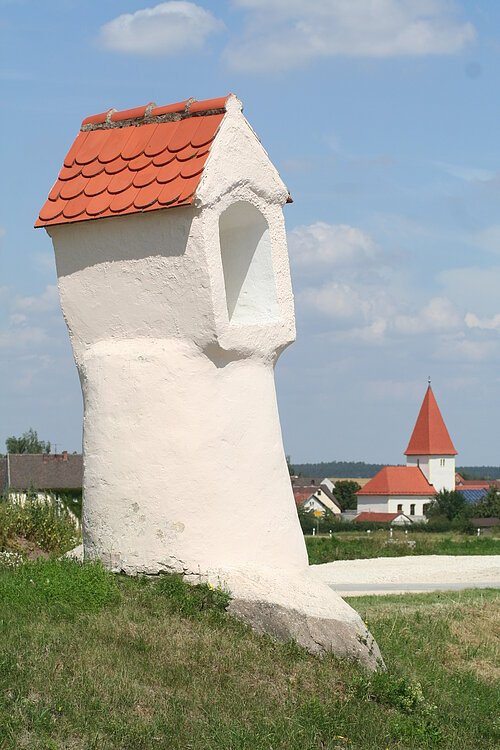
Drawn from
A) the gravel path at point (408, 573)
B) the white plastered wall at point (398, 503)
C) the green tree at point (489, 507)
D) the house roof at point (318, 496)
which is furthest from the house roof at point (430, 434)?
the gravel path at point (408, 573)

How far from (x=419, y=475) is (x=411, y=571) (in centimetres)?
7153

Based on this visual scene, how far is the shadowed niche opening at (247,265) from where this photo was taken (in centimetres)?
904

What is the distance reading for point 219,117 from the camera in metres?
8.54

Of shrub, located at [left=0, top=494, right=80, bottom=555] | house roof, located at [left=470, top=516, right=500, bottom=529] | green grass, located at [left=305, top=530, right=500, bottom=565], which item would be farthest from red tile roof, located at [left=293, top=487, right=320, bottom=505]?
shrub, located at [left=0, top=494, right=80, bottom=555]

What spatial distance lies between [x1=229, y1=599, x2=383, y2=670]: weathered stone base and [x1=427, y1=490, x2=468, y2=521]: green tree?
64389mm

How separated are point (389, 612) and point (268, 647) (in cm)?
473

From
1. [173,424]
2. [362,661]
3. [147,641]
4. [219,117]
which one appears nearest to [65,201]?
[219,117]

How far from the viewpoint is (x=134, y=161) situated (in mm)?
8844

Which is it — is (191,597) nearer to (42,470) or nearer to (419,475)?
(42,470)

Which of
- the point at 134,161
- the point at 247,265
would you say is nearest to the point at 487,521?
the point at 247,265

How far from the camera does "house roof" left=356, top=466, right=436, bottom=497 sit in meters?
89.0

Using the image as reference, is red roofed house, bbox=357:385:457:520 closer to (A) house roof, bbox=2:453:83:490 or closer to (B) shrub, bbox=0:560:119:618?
(A) house roof, bbox=2:453:83:490

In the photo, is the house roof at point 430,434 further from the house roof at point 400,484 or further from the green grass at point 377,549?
the green grass at point 377,549

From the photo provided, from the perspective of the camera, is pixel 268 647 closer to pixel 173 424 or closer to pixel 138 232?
pixel 173 424
